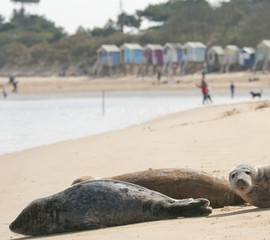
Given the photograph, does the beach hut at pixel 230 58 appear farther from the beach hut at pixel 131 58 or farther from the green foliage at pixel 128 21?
the green foliage at pixel 128 21

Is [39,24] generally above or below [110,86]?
above

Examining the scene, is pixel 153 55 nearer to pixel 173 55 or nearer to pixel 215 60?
pixel 173 55

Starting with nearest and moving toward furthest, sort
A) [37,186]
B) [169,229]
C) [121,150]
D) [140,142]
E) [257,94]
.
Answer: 1. [169,229]
2. [37,186]
3. [121,150]
4. [140,142]
5. [257,94]

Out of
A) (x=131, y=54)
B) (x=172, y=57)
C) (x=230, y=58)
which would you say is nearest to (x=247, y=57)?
(x=230, y=58)

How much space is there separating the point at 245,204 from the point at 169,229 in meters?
1.88

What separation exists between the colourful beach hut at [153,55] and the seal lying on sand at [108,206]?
231ft

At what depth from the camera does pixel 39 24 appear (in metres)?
122

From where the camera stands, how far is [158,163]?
1101 cm

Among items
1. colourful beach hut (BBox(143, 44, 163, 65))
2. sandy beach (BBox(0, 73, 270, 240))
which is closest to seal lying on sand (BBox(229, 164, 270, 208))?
sandy beach (BBox(0, 73, 270, 240))

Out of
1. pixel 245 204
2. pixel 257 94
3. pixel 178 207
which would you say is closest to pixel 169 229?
pixel 178 207

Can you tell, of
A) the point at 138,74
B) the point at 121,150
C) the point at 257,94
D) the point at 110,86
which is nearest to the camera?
the point at 121,150

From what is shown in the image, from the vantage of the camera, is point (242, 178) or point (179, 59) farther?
point (179, 59)

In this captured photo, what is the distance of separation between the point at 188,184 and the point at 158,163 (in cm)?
411

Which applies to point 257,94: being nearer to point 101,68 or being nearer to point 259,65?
point 259,65
